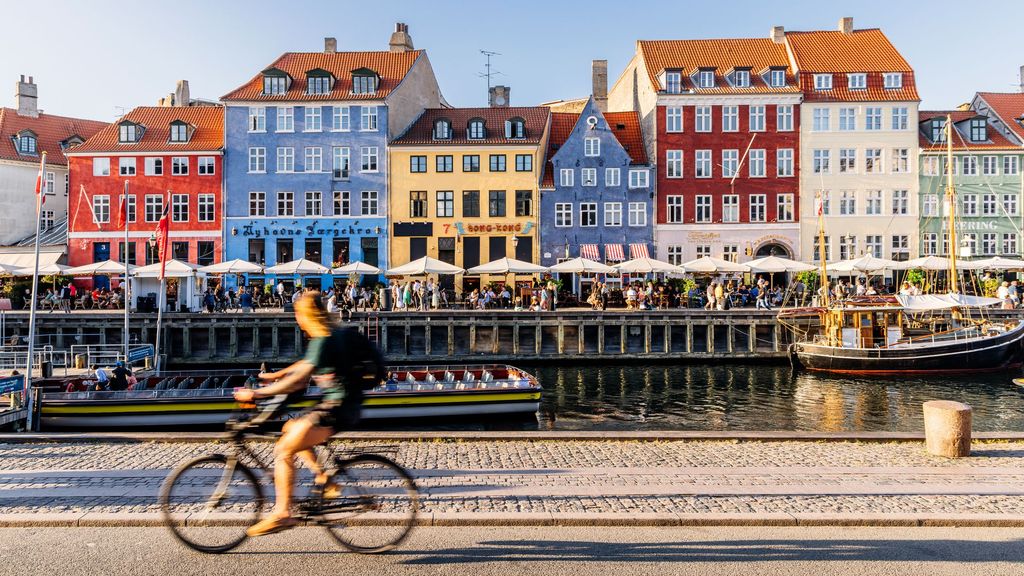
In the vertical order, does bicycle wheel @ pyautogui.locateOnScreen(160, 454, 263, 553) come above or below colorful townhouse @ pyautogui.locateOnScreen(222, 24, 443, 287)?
below

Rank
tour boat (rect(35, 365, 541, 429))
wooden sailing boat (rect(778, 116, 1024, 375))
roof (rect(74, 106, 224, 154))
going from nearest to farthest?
tour boat (rect(35, 365, 541, 429))
wooden sailing boat (rect(778, 116, 1024, 375))
roof (rect(74, 106, 224, 154))

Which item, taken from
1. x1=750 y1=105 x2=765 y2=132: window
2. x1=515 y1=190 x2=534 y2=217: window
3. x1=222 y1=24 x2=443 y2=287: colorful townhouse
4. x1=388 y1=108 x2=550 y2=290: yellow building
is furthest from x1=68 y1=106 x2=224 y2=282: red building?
x1=750 y1=105 x2=765 y2=132: window

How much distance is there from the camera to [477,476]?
9641 millimetres

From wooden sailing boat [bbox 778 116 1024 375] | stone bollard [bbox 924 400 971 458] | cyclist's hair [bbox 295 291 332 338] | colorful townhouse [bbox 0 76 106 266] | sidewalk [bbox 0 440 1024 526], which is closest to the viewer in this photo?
cyclist's hair [bbox 295 291 332 338]

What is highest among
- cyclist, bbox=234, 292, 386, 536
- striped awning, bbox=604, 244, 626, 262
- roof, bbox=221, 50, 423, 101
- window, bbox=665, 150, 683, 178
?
roof, bbox=221, 50, 423, 101

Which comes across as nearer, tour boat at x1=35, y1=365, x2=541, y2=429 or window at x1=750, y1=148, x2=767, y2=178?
tour boat at x1=35, y1=365, x2=541, y2=429

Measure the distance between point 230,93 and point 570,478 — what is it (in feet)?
147

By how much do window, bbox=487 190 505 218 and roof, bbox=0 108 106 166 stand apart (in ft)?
101

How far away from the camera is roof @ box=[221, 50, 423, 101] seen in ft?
158

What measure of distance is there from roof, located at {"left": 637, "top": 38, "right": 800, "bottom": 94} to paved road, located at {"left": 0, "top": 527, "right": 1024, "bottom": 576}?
143 feet

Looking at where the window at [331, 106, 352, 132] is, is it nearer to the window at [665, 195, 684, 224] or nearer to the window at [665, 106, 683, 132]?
the window at [665, 106, 683, 132]

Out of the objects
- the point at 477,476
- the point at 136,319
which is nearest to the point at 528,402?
the point at 477,476

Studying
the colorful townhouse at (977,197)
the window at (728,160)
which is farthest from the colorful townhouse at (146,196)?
the colorful townhouse at (977,197)

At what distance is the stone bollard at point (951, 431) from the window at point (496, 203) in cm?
3789
